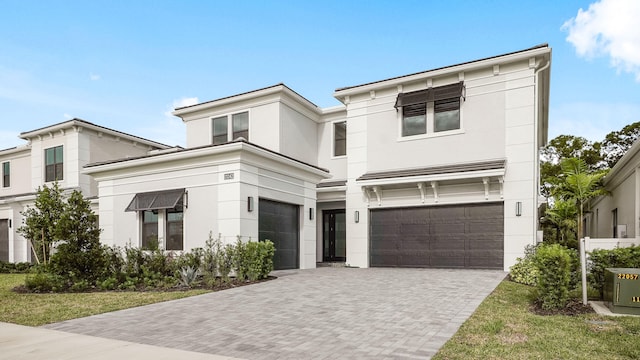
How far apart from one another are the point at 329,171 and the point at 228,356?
13.6 meters

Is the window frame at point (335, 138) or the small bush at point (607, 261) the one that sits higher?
the window frame at point (335, 138)

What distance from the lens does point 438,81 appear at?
610 inches

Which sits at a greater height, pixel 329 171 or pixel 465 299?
pixel 329 171

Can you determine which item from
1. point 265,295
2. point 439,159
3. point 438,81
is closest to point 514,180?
point 439,159

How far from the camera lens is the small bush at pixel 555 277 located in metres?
7.31

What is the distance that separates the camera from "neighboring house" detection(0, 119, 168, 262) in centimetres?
2106

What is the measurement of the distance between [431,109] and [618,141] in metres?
21.4

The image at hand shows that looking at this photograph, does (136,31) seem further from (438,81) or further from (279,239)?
(438,81)

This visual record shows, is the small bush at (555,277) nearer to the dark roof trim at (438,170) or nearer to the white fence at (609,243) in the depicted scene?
the white fence at (609,243)

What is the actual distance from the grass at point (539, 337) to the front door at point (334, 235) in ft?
36.1

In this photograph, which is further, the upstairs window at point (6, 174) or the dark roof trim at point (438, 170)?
the upstairs window at point (6, 174)

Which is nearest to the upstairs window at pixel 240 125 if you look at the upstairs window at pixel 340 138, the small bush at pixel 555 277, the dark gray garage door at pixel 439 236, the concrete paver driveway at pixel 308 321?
the upstairs window at pixel 340 138

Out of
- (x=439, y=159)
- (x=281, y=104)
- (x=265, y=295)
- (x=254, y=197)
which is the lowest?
(x=265, y=295)

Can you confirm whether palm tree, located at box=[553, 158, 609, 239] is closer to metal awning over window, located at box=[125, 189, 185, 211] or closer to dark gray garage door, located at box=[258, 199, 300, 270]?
dark gray garage door, located at box=[258, 199, 300, 270]
